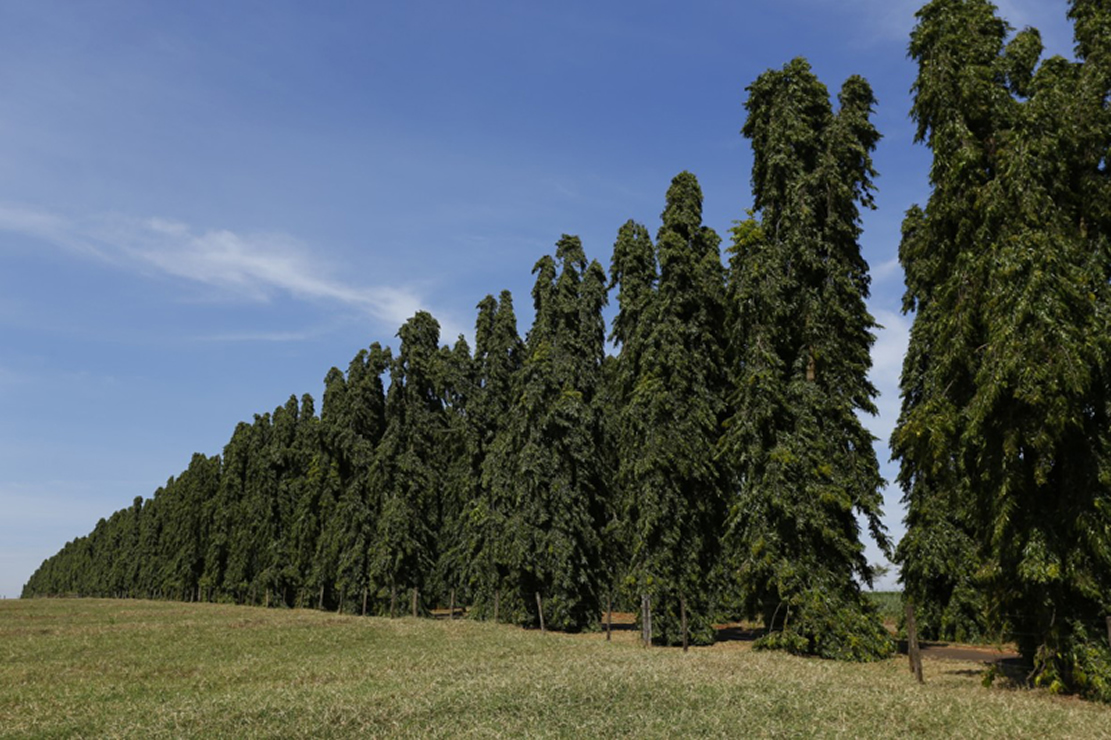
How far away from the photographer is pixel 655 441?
29.5m

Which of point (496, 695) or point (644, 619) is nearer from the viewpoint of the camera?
point (496, 695)

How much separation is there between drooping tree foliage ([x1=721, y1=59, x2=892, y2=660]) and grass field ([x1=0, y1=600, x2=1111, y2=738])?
2.55m

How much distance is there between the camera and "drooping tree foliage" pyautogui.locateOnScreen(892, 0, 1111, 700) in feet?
52.5

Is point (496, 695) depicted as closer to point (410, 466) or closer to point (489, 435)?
point (489, 435)

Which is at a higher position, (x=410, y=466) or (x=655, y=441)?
(x=410, y=466)

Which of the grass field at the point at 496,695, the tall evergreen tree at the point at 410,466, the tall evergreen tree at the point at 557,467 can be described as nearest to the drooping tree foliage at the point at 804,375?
the grass field at the point at 496,695

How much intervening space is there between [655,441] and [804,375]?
636 centimetres

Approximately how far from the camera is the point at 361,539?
50.1 metres

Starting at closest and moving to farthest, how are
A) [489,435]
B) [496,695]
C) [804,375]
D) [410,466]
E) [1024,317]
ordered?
[496,695] → [1024,317] → [804,375] → [489,435] → [410,466]

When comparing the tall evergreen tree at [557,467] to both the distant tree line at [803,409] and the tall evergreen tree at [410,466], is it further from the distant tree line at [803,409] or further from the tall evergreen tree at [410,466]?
the tall evergreen tree at [410,466]

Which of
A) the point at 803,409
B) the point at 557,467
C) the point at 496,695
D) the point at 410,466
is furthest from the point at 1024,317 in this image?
the point at 410,466

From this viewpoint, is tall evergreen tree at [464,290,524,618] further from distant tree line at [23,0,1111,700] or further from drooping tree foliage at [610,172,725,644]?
drooping tree foliage at [610,172,725,644]

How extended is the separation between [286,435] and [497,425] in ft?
97.7

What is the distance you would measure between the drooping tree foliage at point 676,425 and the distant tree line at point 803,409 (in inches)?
5.3
